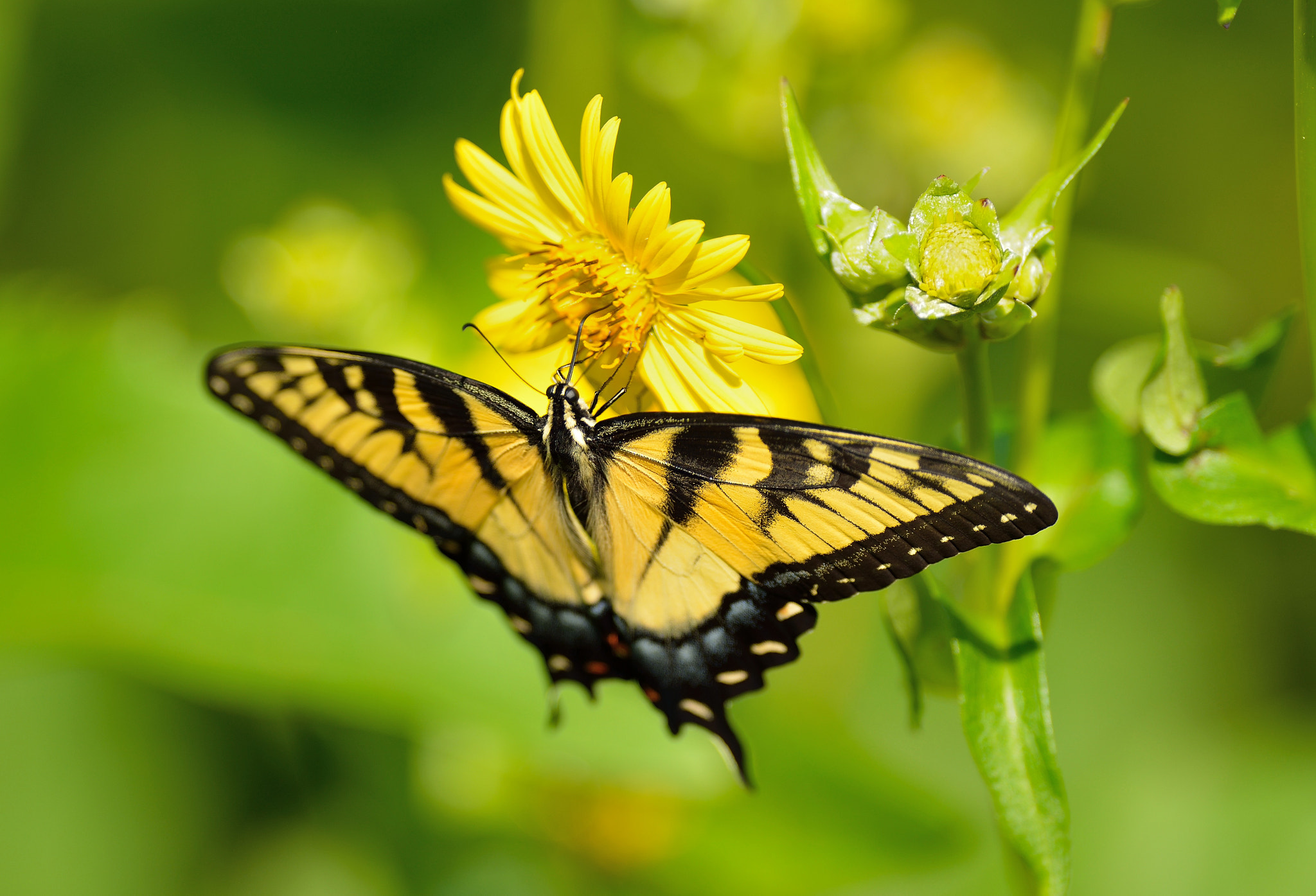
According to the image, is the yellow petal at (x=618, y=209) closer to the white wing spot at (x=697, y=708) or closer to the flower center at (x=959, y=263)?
the flower center at (x=959, y=263)

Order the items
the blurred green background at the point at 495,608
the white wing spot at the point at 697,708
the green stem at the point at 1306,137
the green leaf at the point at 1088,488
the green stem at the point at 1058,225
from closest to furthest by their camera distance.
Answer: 1. the green stem at the point at 1306,137
2. the green stem at the point at 1058,225
3. the green leaf at the point at 1088,488
4. the white wing spot at the point at 697,708
5. the blurred green background at the point at 495,608

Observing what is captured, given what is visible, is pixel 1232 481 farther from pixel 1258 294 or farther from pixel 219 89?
pixel 219 89

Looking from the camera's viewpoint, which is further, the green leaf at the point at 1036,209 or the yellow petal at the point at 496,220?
the yellow petal at the point at 496,220

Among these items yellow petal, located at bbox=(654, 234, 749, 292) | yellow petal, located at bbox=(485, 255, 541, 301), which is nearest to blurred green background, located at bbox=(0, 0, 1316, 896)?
yellow petal, located at bbox=(485, 255, 541, 301)

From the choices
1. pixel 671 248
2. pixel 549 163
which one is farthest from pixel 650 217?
pixel 549 163

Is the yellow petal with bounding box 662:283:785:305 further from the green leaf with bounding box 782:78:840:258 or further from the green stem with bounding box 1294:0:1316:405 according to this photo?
the green stem with bounding box 1294:0:1316:405

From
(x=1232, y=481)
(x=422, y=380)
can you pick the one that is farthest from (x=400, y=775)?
(x=1232, y=481)

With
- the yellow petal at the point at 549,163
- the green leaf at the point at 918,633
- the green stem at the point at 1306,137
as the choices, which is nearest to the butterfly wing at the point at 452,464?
the yellow petal at the point at 549,163

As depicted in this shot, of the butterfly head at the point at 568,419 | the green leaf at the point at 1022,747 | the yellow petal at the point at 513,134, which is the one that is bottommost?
the green leaf at the point at 1022,747
